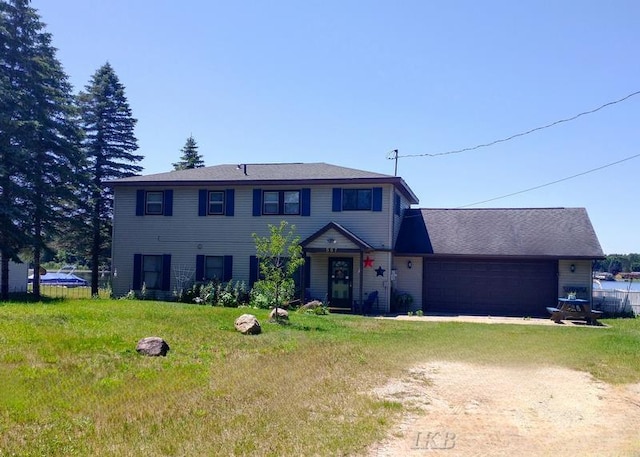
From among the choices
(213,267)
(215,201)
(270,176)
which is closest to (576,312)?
(270,176)

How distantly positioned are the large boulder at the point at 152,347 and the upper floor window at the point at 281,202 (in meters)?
12.9

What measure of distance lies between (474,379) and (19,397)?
6.48 metres

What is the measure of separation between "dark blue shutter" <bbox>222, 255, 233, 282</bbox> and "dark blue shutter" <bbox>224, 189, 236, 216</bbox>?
1769 mm

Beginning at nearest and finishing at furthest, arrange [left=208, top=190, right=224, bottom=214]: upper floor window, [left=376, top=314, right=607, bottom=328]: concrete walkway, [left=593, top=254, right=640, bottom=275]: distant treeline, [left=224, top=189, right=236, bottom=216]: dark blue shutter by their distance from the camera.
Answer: [left=376, top=314, right=607, bottom=328]: concrete walkway < [left=224, top=189, right=236, bottom=216]: dark blue shutter < [left=208, top=190, right=224, bottom=214]: upper floor window < [left=593, top=254, right=640, bottom=275]: distant treeline

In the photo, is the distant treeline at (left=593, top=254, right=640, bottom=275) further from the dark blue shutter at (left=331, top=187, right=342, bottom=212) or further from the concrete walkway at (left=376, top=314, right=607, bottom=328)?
the dark blue shutter at (left=331, top=187, right=342, bottom=212)

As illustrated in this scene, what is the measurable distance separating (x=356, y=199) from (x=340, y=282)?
3252 millimetres

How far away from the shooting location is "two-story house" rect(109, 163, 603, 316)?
2136 centimetres

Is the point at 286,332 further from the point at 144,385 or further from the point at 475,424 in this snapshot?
the point at 475,424

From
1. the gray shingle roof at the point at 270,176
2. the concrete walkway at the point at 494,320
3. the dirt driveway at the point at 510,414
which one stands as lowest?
the concrete walkway at the point at 494,320

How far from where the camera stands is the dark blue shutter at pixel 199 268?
22.8 m

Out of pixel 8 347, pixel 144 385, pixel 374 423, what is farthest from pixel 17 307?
pixel 374 423

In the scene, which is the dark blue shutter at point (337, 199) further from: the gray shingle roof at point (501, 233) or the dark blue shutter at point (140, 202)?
the dark blue shutter at point (140, 202)

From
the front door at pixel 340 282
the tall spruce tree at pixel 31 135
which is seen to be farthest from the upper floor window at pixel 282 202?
the tall spruce tree at pixel 31 135

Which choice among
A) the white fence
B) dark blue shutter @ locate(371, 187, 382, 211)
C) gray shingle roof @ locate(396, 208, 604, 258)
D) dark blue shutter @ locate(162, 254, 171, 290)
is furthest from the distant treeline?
dark blue shutter @ locate(162, 254, 171, 290)
